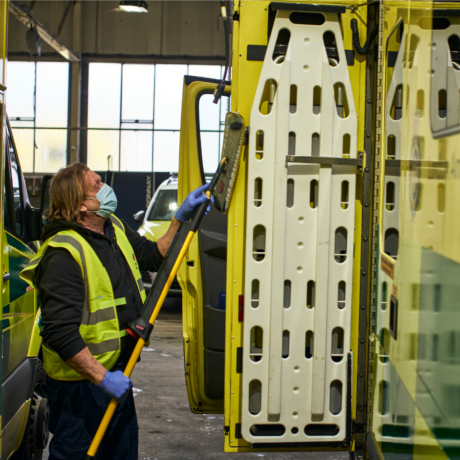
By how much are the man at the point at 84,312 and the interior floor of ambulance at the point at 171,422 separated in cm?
139

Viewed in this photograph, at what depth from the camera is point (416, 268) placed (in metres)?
1.64

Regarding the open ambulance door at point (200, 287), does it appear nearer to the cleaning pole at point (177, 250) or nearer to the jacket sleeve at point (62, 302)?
the cleaning pole at point (177, 250)

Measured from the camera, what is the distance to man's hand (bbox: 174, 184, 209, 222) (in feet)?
9.30

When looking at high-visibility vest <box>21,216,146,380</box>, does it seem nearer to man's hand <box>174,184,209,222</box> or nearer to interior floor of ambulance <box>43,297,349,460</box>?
man's hand <box>174,184,209,222</box>

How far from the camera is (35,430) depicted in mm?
3215

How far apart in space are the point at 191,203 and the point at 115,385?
1010mm

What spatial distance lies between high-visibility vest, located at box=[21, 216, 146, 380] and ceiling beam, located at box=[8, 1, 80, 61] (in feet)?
46.4

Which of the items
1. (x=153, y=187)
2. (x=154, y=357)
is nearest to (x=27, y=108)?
(x=153, y=187)

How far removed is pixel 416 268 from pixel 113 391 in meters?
1.35

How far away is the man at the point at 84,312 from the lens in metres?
2.25

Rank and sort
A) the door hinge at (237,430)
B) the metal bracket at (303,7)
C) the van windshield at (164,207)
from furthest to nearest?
the van windshield at (164,207)
the door hinge at (237,430)
the metal bracket at (303,7)

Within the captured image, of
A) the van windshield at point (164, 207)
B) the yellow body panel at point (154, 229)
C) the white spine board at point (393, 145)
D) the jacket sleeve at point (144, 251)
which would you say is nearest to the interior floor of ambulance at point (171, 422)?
the jacket sleeve at point (144, 251)

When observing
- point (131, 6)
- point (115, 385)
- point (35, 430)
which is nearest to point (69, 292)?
point (115, 385)

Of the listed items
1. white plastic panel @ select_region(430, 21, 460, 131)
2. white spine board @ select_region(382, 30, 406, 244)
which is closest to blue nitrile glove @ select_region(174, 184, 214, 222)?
white spine board @ select_region(382, 30, 406, 244)
